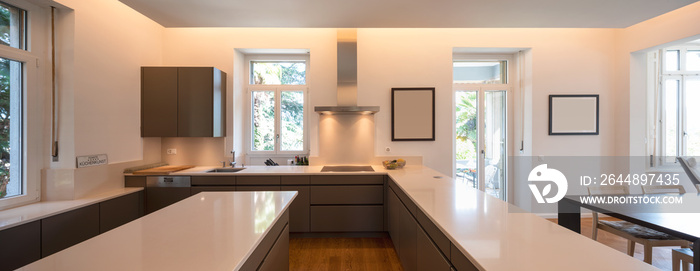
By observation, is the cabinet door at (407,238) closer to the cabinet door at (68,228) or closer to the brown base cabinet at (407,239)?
the brown base cabinet at (407,239)

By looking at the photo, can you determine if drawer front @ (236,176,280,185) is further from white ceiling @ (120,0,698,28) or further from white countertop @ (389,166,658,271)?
white countertop @ (389,166,658,271)

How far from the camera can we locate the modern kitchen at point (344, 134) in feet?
5.54

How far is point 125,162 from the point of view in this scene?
343 centimetres

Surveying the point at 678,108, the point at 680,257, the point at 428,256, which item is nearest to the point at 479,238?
the point at 428,256

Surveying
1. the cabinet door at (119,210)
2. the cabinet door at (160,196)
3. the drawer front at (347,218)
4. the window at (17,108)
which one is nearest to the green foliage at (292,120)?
the drawer front at (347,218)

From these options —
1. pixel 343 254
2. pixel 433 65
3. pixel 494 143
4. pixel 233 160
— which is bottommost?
pixel 343 254

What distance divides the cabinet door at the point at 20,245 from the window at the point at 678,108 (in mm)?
7122

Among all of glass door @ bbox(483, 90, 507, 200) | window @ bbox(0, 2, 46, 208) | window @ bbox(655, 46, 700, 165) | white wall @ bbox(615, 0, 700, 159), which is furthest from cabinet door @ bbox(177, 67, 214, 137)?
window @ bbox(655, 46, 700, 165)

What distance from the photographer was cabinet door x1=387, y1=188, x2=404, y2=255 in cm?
295

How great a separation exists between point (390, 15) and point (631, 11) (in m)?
2.33

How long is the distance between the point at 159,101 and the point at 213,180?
123 centimetres

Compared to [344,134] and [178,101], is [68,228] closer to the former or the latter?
[178,101]

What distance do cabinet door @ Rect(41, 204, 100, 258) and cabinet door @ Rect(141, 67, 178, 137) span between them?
1199 millimetres

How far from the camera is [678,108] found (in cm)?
438
